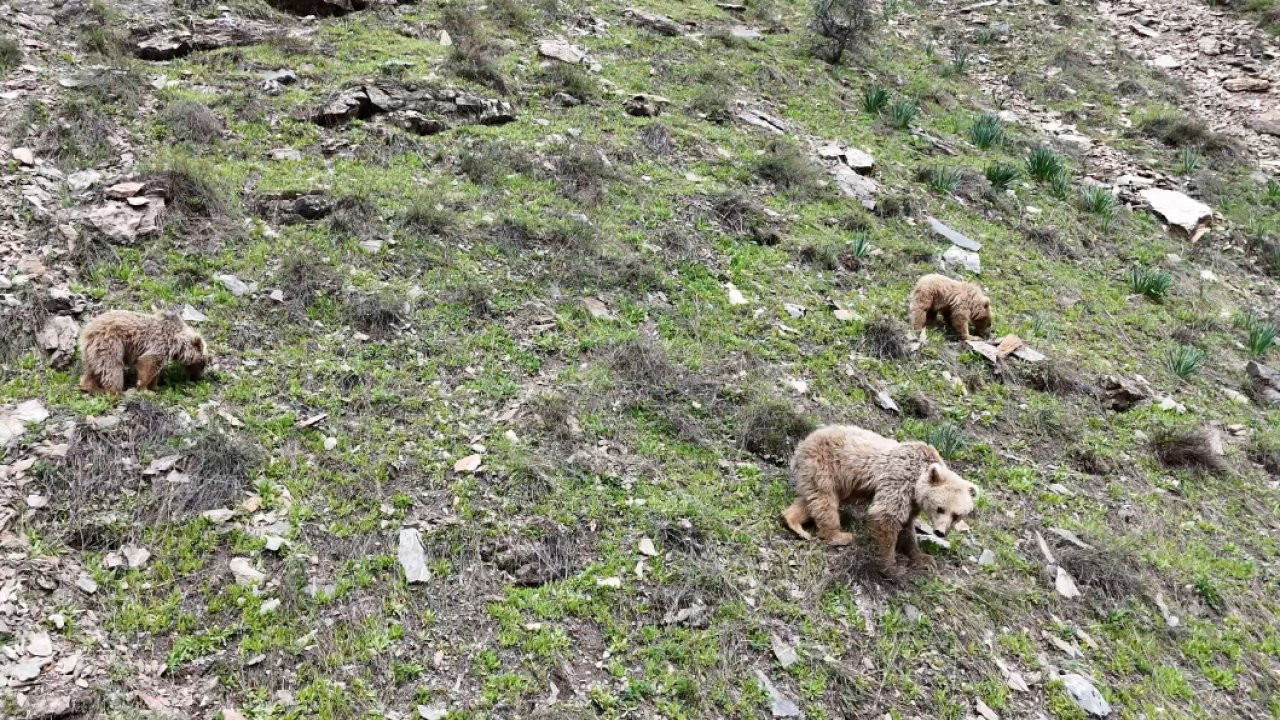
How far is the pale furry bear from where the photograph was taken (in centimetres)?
523

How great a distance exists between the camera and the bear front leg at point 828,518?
5.33 meters

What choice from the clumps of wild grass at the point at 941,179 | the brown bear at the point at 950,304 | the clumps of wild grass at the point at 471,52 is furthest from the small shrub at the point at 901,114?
the clumps of wild grass at the point at 471,52

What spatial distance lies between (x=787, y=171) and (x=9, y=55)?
913cm

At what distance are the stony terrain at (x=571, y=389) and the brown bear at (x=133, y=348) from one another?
0.17 metres

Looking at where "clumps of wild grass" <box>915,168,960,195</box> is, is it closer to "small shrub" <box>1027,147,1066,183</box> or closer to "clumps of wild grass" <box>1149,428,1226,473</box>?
"small shrub" <box>1027,147,1066,183</box>

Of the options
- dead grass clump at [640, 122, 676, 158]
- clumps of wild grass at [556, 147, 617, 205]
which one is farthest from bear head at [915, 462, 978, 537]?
dead grass clump at [640, 122, 676, 158]

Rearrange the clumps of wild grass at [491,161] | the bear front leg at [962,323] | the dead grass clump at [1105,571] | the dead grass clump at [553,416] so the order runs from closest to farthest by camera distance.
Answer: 1. the dead grass clump at [1105,571]
2. the dead grass clump at [553,416]
3. the bear front leg at [962,323]
4. the clumps of wild grass at [491,161]

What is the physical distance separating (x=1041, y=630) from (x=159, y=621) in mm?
5513

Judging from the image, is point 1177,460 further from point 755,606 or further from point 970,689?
point 755,606

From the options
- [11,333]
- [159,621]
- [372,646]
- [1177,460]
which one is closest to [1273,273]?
[1177,460]

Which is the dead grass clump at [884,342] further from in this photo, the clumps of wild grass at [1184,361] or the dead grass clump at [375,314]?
the dead grass clump at [375,314]

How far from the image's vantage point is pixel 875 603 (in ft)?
16.6

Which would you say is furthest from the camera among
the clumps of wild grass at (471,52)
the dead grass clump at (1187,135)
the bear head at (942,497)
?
the dead grass clump at (1187,135)

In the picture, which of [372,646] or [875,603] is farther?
[875,603]
